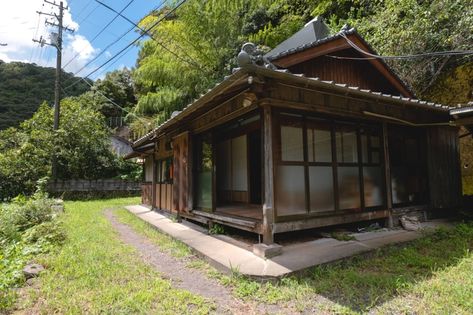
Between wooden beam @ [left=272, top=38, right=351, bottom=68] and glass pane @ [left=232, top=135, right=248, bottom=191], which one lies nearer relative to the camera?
wooden beam @ [left=272, top=38, right=351, bottom=68]

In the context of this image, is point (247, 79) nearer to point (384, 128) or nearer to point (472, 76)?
point (384, 128)

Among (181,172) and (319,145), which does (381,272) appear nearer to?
(319,145)

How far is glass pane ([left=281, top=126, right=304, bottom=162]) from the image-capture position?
181 inches

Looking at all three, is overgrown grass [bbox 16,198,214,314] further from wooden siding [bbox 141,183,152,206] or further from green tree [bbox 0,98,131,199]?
green tree [bbox 0,98,131,199]

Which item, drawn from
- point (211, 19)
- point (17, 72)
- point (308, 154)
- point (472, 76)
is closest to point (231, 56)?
point (211, 19)

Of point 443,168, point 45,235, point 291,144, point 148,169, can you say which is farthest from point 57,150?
point 443,168

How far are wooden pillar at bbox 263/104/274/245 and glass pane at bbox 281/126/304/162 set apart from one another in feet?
1.25

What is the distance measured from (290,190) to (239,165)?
3.27 metres

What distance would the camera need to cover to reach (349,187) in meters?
5.33

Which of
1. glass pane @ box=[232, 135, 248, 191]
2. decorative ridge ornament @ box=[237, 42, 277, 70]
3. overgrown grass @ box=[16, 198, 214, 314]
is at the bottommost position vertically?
overgrown grass @ box=[16, 198, 214, 314]

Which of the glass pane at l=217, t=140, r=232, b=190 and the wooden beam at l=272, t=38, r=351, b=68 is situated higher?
the wooden beam at l=272, t=38, r=351, b=68

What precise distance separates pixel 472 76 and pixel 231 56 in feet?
32.6

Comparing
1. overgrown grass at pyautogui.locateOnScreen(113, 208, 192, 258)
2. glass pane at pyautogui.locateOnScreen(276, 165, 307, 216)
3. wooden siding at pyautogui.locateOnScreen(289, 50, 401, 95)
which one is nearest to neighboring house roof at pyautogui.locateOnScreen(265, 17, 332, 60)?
wooden siding at pyautogui.locateOnScreen(289, 50, 401, 95)

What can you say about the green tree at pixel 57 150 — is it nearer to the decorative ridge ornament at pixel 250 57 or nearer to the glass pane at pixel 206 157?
the glass pane at pixel 206 157
